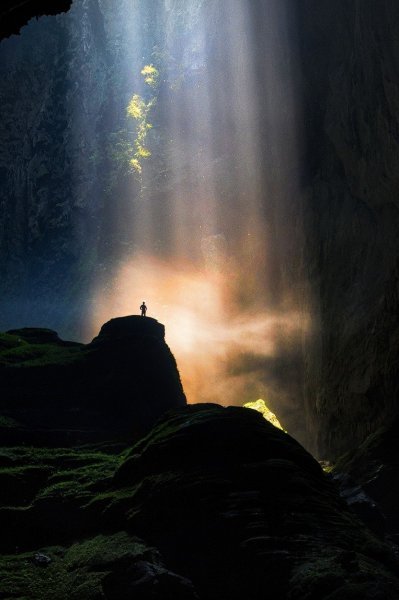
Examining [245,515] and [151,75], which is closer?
[245,515]

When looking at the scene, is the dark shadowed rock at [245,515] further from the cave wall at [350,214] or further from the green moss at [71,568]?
the cave wall at [350,214]

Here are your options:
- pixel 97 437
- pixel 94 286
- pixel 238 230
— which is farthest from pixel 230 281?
pixel 97 437

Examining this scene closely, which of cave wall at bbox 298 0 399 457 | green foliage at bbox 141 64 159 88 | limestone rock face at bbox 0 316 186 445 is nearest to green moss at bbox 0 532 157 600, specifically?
limestone rock face at bbox 0 316 186 445

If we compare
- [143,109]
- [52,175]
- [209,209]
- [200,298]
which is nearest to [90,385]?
[200,298]

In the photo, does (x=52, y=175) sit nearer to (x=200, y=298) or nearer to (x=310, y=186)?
(x=200, y=298)

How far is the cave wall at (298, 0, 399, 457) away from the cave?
0.58 ft

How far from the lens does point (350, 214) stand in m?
34.3

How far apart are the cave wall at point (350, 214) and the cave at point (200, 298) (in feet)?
0.58

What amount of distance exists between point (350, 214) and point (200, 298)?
30.4 meters

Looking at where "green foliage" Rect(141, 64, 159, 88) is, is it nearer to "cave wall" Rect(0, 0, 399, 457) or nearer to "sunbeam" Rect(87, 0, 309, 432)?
"sunbeam" Rect(87, 0, 309, 432)

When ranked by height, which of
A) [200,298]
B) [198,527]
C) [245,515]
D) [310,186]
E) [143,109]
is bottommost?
[245,515]

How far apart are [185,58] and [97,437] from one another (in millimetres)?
56007

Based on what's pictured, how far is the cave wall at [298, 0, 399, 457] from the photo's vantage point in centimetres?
2681

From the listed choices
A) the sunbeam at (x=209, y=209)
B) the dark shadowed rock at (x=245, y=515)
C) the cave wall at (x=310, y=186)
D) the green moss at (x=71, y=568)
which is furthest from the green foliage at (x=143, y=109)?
the green moss at (x=71, y=568)
